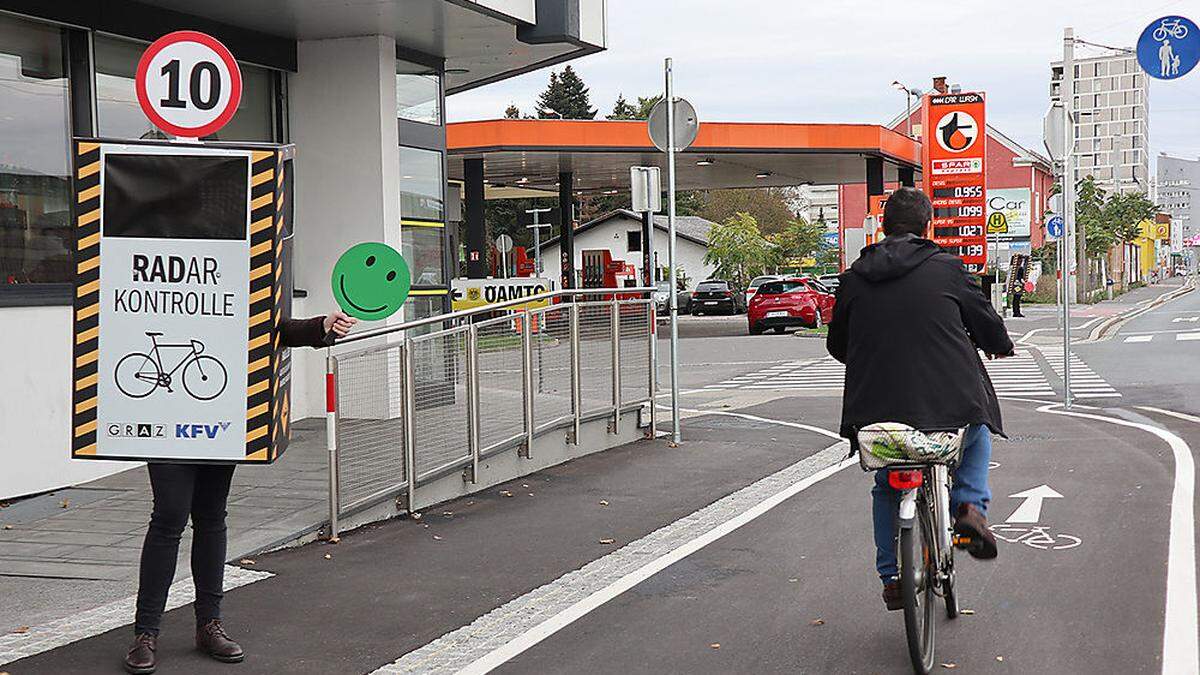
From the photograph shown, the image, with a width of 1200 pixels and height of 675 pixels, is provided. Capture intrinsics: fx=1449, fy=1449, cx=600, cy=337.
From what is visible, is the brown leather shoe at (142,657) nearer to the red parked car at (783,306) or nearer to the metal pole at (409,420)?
the metal pole at (409,420)

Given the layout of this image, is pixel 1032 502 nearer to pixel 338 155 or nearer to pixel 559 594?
pixel 559 594

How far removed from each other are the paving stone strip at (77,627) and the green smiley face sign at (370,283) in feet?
5.86

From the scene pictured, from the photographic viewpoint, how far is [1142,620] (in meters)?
6.57

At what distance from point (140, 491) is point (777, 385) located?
50.2ft

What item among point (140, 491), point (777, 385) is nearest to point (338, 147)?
point (140, 491)

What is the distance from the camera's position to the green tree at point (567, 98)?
117 meters

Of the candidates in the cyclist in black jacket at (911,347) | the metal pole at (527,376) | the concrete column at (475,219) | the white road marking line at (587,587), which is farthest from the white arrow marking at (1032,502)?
the concrete column at (475,219)

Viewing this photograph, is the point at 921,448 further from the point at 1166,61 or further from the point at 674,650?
the point at 1166,61

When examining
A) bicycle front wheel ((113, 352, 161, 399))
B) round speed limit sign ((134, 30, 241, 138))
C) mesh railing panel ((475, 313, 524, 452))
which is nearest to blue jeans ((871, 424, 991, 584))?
bicycle front wheel ((113, 352, 161, 399))

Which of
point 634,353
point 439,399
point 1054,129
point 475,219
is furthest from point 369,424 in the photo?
point 475,219

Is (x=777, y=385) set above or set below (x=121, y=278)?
below

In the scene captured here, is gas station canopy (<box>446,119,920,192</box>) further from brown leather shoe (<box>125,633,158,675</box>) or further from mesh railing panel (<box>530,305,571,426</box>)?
brown leather shoe (<box>125,633,158,675</box>)

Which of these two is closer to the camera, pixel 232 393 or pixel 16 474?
pixel 232 393

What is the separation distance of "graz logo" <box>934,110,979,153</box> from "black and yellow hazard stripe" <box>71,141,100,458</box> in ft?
67.5
